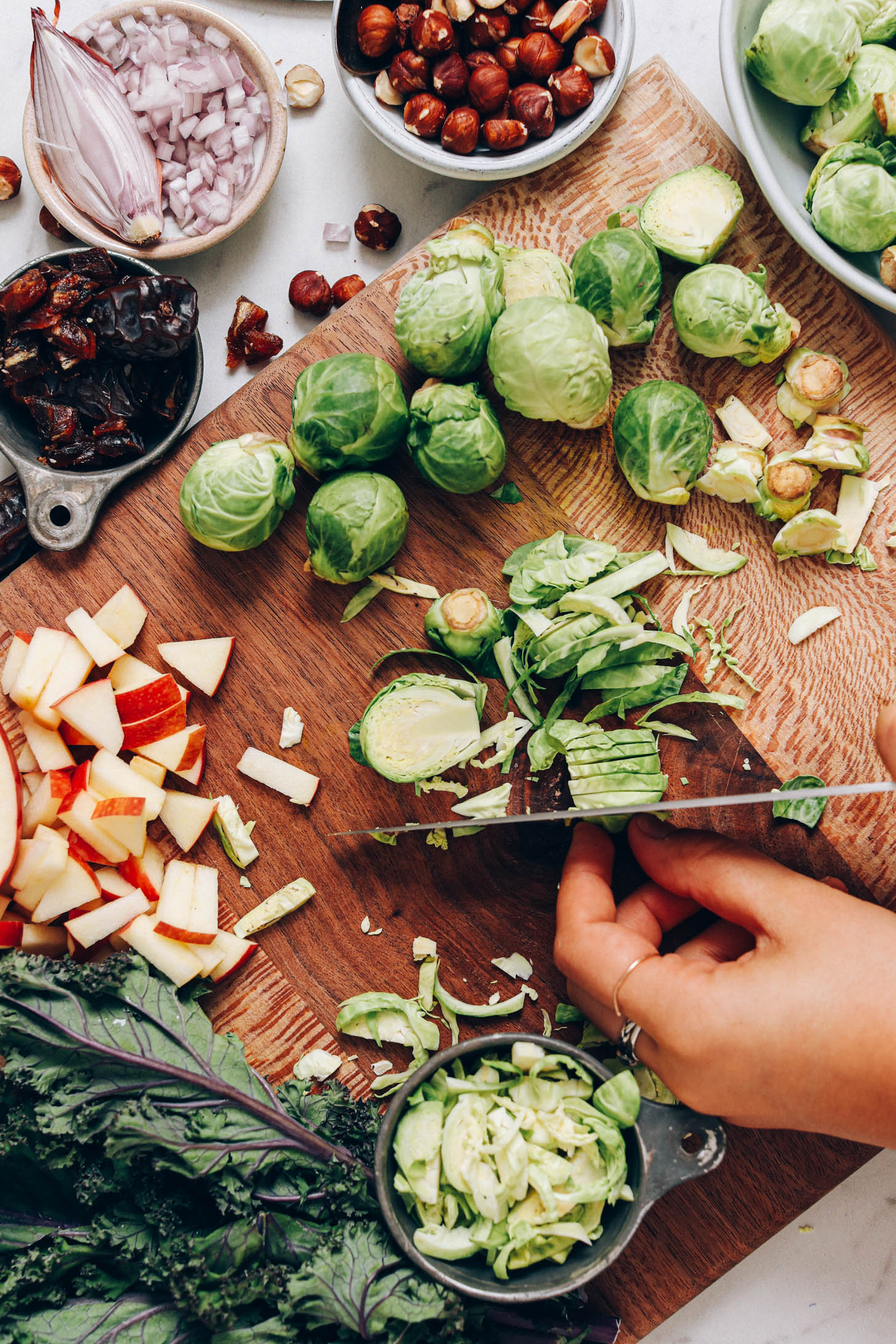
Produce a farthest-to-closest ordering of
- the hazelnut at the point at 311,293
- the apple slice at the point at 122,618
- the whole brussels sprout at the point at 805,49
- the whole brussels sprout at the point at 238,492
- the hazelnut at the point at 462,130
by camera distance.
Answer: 1. the hazelnut at the point at 311,293
2. the apple slice at the point at 122,618
3. the hazelnut at the point at 462,130
4. the whole brussels sprout at the point at 238,492
5. the whole brussels sprout at the point at 805,49

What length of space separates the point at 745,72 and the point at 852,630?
65.3 inches

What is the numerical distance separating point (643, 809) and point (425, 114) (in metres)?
2.16

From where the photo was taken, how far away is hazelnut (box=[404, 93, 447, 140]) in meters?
2.75

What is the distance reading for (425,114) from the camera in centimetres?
275

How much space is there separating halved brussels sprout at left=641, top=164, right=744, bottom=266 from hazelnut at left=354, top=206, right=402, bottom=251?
863mm

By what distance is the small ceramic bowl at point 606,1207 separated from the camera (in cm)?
233

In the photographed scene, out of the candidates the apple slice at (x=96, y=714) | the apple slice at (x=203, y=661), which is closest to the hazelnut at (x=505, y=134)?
the apple slice at (x=203, y=661)

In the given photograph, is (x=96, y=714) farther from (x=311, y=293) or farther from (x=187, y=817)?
(x=311, y=293)

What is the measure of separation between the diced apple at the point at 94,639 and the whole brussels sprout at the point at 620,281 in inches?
68.5

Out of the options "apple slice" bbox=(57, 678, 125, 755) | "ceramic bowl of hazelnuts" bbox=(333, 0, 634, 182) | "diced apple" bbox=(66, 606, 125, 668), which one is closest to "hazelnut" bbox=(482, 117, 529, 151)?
"ceramic bowl of hazelnuts" bbox=(333, 0, 634, 182)

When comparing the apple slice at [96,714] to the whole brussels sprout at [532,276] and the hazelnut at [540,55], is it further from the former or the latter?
the hazelnut at [540,55]

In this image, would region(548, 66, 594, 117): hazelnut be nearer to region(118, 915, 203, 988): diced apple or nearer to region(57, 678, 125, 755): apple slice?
region(57, 678, 125, 755): apple slice

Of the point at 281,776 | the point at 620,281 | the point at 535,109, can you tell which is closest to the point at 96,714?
the point at 281,776

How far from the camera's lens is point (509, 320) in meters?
2.55
